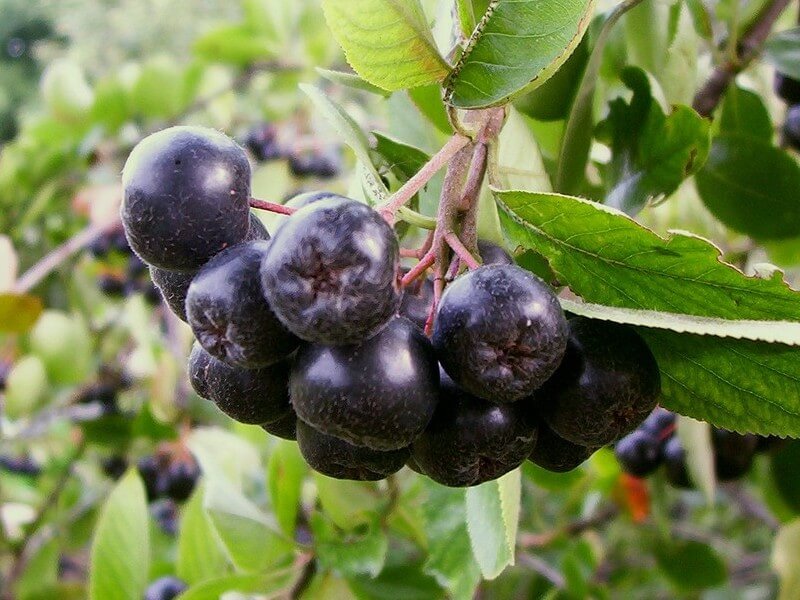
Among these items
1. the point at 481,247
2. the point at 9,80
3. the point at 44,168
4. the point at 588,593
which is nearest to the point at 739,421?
the point at 481,247

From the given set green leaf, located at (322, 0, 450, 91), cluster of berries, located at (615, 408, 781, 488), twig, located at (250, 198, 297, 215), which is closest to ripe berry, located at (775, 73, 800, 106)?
cluster of berries, located at (615, 408, 781, 488)

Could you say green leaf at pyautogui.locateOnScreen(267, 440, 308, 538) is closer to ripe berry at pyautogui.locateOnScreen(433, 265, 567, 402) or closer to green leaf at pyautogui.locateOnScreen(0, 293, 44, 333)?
ripe berry at pyautogui.locateOnScreen(433, 265, 567, 402)

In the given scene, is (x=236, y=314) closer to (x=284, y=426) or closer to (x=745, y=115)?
(x=284, y=426)

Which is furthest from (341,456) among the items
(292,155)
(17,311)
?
(292,155)

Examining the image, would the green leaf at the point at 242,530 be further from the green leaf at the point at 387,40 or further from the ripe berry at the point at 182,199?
the green leaf at the point at 387,40

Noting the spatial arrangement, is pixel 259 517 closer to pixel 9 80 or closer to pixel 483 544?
pixel 483 544

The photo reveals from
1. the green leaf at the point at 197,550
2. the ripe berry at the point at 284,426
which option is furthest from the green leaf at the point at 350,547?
the ripe berry at the point at 284,426

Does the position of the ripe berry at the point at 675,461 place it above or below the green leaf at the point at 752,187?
below
